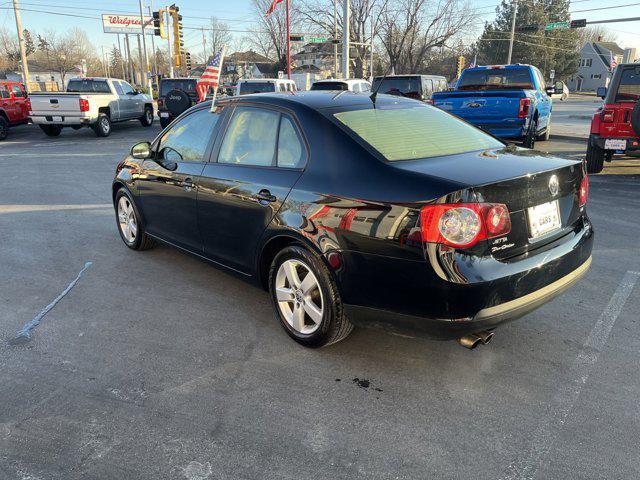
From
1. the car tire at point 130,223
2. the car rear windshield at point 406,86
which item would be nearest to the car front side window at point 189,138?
the car tire at point 130,223

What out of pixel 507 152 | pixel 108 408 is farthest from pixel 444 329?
pixel 108 408

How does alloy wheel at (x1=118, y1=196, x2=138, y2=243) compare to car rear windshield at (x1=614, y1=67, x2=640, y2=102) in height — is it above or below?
below

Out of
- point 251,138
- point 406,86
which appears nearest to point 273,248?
point 251,138

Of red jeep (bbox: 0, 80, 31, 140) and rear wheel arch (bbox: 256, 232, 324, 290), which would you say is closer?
rear wheel arch (bbox: 256, 232, 324, 290)

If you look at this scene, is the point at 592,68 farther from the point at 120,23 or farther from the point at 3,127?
the point at 3,127

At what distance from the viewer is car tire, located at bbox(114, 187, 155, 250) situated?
532cm

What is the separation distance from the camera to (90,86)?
18984 millimetres

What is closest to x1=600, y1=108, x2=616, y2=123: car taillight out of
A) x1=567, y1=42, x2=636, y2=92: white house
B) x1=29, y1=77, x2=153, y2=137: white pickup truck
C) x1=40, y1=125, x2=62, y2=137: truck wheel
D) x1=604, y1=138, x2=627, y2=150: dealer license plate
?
x1=604, y1=138, x2=627, y2=150: dealer license plate

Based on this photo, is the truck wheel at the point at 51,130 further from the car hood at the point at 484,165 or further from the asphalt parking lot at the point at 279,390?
the car hood at the point at 484,165

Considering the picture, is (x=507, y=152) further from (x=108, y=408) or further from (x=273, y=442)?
(x=108, y=408)

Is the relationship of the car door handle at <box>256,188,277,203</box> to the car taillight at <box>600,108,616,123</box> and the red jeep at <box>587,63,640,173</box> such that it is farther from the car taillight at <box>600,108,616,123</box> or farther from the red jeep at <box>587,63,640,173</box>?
the car taillight at <box>600,108,616,123</box>

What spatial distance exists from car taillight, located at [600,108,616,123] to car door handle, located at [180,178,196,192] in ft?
25.5

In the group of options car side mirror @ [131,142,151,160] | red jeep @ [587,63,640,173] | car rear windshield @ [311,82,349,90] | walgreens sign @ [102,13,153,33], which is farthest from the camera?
walgreens sign @ [102,13,153,33]

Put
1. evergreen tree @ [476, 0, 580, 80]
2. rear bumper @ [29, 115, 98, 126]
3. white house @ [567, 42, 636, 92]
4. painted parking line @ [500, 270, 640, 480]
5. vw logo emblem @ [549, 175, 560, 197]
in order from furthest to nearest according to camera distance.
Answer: white house @ [567, 42, 636, 92] < evergreen tree @ [476, 0, 580, 80] < rear bumper @ [29, 115, 98, 126] < vw logo emblem @ [549, 175, 560, 197] < painted parking line @ [500, 270, 640, 480]
